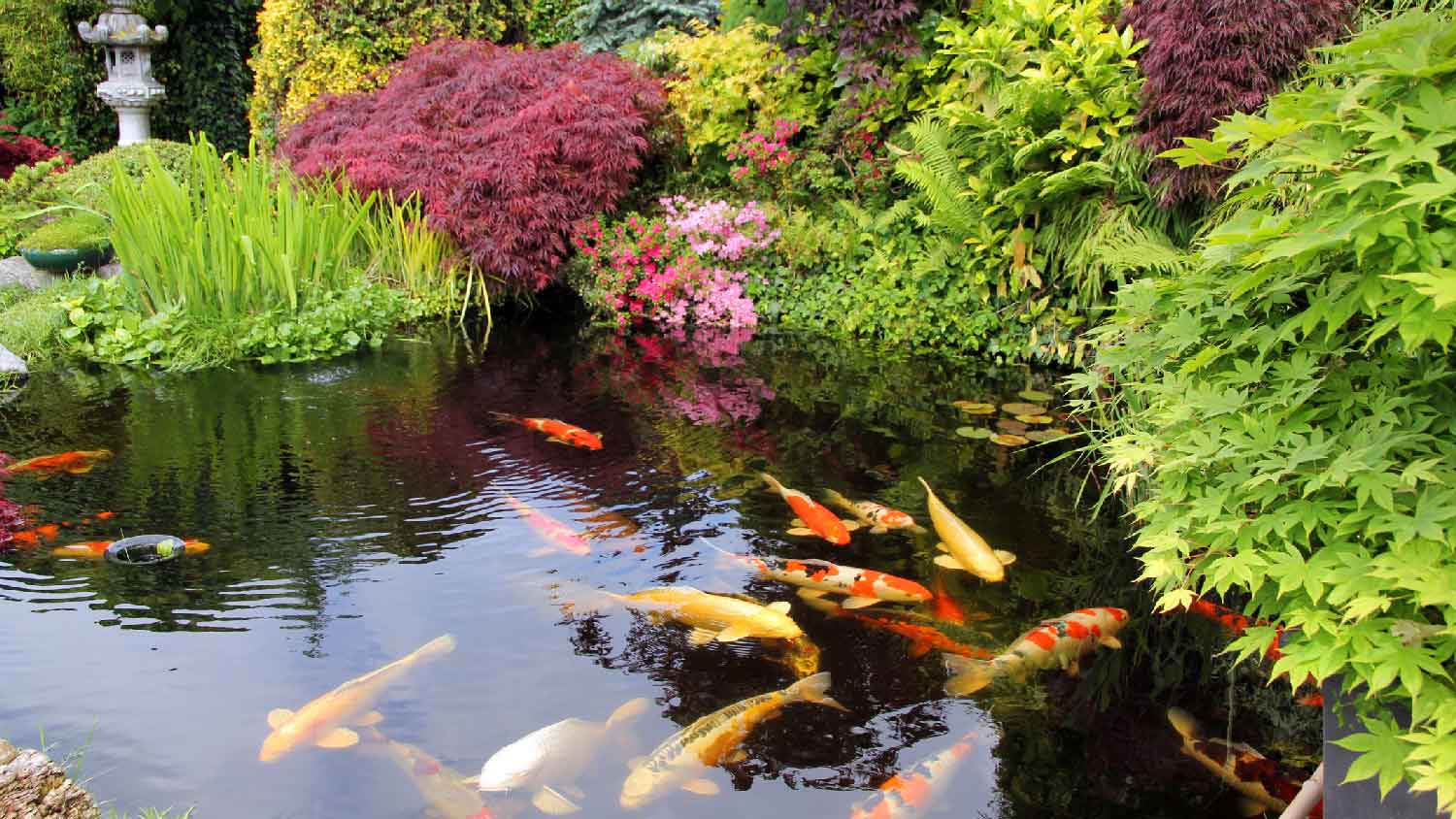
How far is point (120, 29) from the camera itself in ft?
A: 40.8

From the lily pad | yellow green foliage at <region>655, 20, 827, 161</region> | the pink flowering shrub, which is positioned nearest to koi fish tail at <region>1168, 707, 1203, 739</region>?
the lily pad

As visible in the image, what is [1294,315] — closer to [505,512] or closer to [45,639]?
[505,512]

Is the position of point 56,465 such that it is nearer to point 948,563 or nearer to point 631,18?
point 948,563

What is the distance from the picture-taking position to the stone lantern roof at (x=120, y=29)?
1241cm

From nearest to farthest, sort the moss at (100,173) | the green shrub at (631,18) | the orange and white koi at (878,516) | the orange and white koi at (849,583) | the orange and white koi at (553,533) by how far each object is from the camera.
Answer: the orange and white koi at (849,583) < the orange and white koi at (553,533) < the orange and white koi at (878,516) < the moss at (100,173) < the green shrub at (631,18)

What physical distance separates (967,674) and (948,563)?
0.78 metres

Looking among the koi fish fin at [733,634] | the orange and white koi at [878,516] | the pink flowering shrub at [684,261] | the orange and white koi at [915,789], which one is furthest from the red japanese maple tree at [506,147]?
the orange and white koi at [915,789]

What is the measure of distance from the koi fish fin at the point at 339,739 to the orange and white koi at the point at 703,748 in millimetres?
789

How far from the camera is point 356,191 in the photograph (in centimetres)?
821

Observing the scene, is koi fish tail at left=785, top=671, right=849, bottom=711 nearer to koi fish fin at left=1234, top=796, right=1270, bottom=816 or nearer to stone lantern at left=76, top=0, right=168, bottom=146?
koi fish fin at left=1234, top=796, right=1270, bottom=816

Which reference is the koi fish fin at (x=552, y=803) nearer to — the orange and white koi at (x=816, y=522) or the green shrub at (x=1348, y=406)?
the green shrub at (x=1348, y=406)

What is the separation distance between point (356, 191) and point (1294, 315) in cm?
751

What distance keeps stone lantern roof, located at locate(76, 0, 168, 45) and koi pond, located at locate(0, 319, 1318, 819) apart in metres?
8.22

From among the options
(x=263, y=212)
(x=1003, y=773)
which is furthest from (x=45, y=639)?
(x=263, y=212)
